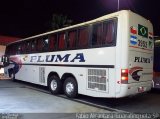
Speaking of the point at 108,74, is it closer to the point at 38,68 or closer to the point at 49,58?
the point at 49,58

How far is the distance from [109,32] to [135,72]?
179 cm

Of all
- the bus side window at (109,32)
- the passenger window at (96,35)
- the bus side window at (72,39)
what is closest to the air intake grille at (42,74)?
the bus side window at (72,39)

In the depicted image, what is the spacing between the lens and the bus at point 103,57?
8.25 m

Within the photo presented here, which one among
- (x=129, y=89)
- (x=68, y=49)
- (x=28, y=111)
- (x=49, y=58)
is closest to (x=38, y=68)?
(x=49, y=58)

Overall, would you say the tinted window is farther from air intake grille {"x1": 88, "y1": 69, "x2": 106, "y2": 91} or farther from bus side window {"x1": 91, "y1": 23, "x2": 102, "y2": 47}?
air intake grille {"x1": 88, "y1": 69, "x2": 106, "y2": 91}

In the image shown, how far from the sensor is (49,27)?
3612cm

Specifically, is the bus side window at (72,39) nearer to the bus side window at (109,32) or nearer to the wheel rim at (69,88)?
the wheel rim at (69,88)

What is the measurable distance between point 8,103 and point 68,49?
3587 mm

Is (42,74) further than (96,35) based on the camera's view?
Yes

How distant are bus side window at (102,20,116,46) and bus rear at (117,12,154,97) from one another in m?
0.43

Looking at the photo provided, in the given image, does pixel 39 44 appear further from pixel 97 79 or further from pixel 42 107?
pixel 97 79

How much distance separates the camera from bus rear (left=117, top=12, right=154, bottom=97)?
816 centimetres

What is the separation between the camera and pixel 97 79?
354 inches

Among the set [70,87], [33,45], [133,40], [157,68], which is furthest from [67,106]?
[33,45]
